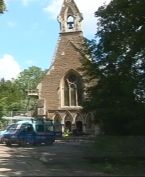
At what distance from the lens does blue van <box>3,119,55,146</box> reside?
38.4 meters

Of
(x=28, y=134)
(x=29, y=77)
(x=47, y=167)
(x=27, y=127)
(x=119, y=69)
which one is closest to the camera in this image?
(x=47, y=167)

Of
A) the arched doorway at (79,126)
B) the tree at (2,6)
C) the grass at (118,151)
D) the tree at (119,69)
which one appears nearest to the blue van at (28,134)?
the tree at (119,69)

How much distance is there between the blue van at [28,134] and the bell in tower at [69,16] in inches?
1158

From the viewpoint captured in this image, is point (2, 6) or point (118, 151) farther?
point (118, 151)

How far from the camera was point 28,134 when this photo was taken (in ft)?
128

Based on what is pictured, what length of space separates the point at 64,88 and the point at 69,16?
10.7 m

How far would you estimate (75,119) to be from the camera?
6444 centimetres

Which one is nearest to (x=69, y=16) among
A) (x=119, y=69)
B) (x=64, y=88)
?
(x=64, y=88)

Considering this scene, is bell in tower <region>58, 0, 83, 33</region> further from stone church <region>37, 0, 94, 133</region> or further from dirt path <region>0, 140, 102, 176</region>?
dirt path <region>0, 140, 102, 176</region>

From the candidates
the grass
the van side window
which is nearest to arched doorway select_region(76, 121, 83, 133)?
the van side window

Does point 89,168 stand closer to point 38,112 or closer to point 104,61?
point 104,61

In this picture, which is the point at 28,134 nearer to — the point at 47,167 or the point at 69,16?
the point at 47,167

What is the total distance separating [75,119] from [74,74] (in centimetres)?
591

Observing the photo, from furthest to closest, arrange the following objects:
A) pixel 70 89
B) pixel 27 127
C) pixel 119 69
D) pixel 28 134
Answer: pixel 70 89, pixel 27 127, pixel 28 134, pixel 119 69
